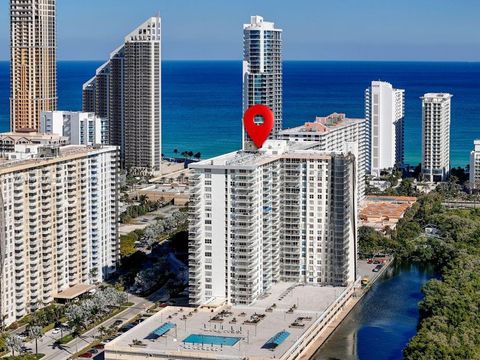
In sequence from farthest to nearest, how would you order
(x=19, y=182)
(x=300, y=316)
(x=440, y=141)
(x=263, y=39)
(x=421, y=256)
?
(x=440, y=141) → (x=263, y=39) → (x=421, y=256) → (x=19, y=182) → (x=300, y=316)

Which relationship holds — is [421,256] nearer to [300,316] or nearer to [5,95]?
[300,316]

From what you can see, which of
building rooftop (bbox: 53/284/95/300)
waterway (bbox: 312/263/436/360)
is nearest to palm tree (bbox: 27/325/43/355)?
building rooftop (bbox: 53/284/95/300)

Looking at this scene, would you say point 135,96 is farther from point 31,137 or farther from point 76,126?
point 31,137

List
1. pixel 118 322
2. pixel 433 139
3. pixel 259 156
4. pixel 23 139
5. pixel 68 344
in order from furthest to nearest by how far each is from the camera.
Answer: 1. pixel 433 139
2. pixel 23 139
3. pixel 259 156
4. pixel 118 322
5. pixel 68 344

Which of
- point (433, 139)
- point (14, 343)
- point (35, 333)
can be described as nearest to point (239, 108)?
point (433, 139)

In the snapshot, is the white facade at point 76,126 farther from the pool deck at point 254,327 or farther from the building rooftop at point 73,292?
the pool deck at point 254,327

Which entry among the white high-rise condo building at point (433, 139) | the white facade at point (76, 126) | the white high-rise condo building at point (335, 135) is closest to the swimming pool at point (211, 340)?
the white high-rise condo building at point (335, 135)

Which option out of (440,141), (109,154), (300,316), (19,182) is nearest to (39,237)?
(19,182)
